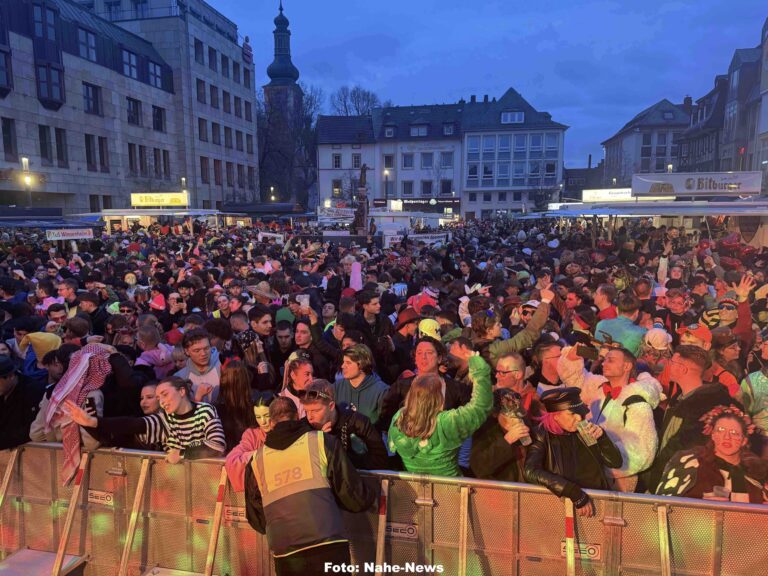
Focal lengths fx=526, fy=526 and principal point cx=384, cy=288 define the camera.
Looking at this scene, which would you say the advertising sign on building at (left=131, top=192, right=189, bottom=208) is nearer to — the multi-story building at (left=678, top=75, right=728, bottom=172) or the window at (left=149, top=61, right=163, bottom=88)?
the window at (left=149, top=61, right=163, bottom=88)

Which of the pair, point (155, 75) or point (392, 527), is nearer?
point (392, 527)

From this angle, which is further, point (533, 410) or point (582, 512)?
point (533, 410)

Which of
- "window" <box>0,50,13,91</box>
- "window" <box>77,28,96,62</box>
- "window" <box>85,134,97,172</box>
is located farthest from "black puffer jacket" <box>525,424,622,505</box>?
"window" <box>77,28,96,62</box>

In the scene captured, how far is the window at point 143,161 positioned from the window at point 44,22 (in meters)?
10.5

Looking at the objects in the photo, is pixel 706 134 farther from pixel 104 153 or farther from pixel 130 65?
pixel 104 153

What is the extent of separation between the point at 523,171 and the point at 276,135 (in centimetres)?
3220

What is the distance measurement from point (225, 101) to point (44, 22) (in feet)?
74.5

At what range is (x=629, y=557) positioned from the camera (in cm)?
312

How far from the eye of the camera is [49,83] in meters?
34.0

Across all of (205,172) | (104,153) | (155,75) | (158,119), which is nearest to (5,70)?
(104,153)

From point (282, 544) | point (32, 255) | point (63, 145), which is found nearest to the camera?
point (282, 544)

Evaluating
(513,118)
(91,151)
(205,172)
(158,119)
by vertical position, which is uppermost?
(513,118)

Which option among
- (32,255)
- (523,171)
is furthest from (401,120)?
(32,255)

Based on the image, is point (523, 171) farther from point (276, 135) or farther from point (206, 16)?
point (206, 16)
